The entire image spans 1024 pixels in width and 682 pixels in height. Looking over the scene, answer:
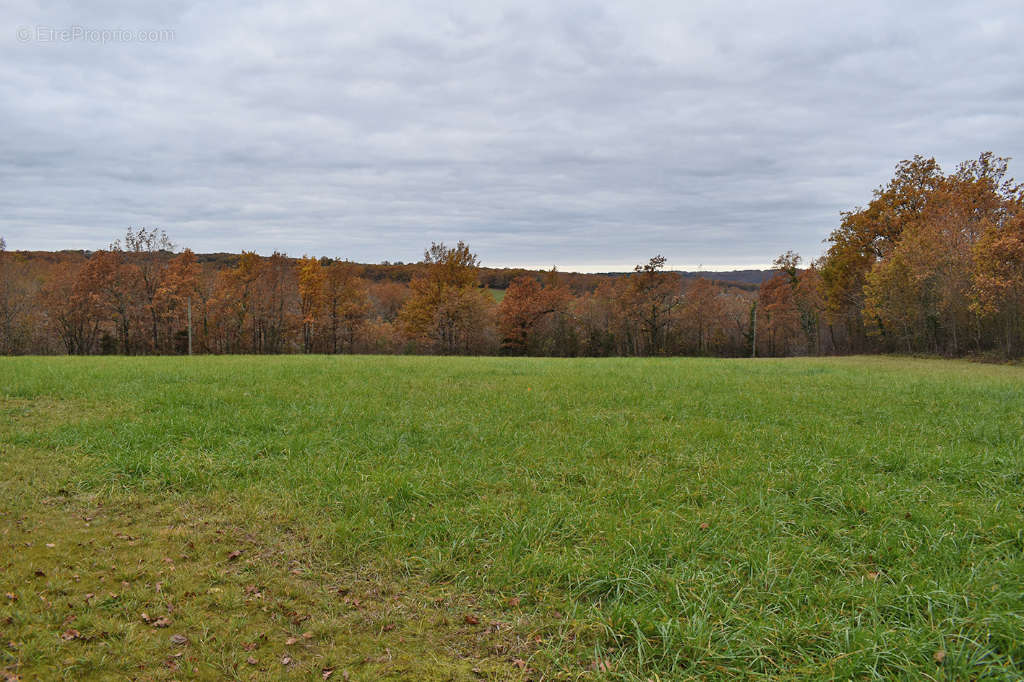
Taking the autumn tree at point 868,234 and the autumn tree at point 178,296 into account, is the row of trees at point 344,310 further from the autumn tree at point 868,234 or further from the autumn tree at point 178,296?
the autumn tree at point 868,234

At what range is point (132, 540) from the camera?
174 inches

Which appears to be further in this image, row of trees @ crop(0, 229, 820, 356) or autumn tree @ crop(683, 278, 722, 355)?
autumn tree @ crop(683, 278, 722, 355)

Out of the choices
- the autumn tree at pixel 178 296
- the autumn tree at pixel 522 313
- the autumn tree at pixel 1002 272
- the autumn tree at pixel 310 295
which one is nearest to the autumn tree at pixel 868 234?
the autumn tree at pixel 1002 272

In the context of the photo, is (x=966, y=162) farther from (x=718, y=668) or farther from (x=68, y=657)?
(x=68, y=657)

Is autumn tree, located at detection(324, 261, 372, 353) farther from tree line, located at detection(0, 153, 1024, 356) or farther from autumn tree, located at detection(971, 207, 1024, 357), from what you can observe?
autumn tree, located at detection(971, 207, 1024, 357)

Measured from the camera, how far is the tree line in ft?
99.9

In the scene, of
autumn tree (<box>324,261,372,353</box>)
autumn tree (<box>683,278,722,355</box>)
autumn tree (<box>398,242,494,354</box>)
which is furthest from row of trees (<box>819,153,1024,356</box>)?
autumn tree (<box>324,261,372,353</box>)

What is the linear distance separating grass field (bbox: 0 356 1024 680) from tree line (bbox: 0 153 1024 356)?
28.8m

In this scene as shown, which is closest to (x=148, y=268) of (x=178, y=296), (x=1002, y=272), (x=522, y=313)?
(x=178, y=296)

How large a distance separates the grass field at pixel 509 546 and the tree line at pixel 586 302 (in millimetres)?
28813

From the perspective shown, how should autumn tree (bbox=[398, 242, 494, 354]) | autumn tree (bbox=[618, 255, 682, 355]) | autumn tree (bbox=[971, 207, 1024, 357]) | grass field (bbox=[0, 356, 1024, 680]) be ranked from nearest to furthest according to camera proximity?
grass field (bbox=[0, 356, 1024, 680]) < autumn tree (bbox=[971, 207, 1024, 357]) < autumn tree (bbox=[398, 242, 494, 354]) < autumn tree (bbox=[618, 255, 682, 355])

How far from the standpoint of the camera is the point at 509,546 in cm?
416

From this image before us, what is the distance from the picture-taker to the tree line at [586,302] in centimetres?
3045

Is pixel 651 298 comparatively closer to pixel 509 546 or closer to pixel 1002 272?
pixel 1002 272
